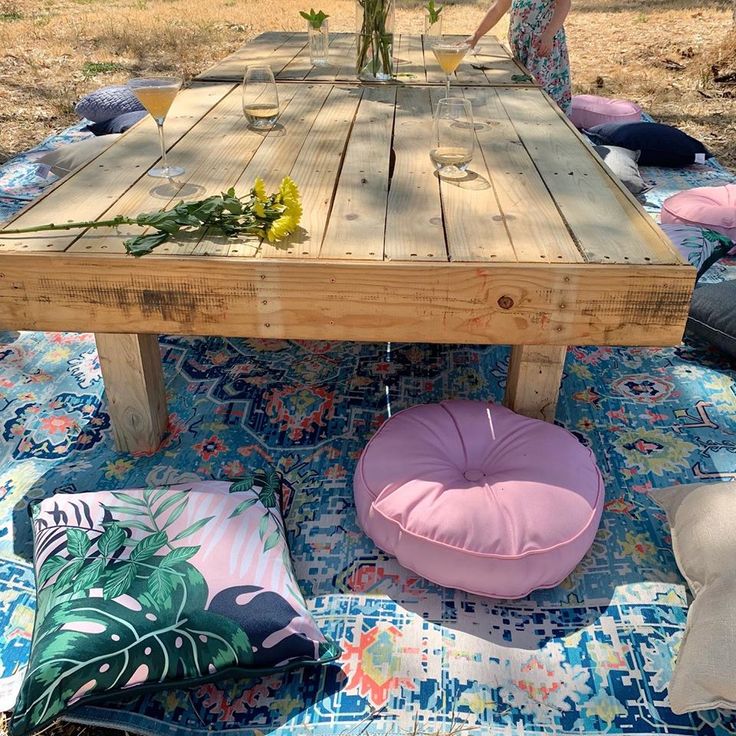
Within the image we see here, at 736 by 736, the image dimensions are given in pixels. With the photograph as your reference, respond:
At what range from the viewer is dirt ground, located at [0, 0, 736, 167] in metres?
5.31

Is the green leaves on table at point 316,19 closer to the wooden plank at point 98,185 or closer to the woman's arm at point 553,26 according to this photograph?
the wooden plank at point 98,185

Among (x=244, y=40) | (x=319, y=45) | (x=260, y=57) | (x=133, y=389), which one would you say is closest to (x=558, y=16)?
(x=319, y=45)

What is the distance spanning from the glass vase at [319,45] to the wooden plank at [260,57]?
0.12 metres

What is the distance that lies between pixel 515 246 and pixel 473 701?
85 cm

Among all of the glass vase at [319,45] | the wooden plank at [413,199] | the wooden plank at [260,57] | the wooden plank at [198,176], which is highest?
the glass vase at [319,45]

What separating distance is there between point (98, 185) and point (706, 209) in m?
2.22

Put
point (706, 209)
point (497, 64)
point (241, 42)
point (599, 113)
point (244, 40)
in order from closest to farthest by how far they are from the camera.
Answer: point (706, 209), point (497, 64), point (599, 113), point (241, 42), point (244, 40)

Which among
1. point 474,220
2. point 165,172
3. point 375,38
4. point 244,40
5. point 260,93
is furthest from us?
point 244,40

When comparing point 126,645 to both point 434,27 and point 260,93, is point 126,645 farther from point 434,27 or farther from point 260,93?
point 434,27

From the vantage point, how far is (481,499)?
1488mm

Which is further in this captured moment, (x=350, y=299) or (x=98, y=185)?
(x=98, y=185)

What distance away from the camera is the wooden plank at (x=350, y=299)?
1.42 metres

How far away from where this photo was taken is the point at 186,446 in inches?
75.1

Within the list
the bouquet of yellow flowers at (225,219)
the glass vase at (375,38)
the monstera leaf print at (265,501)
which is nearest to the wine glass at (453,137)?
the bouquet of yellow flowers at (225,219)
